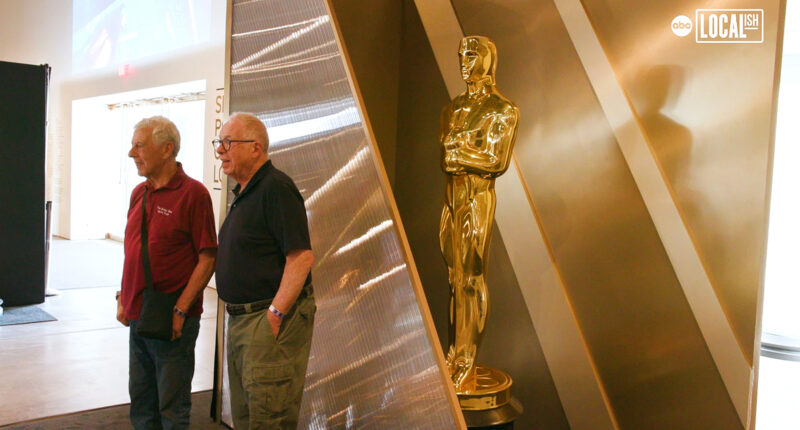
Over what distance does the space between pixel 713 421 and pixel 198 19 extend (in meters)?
6.69

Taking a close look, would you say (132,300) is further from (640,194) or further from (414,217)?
(640,194)

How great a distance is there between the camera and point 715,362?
2.81 meters

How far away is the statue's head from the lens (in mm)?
2855

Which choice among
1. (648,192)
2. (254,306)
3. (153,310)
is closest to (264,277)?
(254,306)

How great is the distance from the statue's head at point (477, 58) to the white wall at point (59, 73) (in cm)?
636

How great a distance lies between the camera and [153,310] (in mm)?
2707

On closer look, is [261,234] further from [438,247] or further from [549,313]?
[438,247]

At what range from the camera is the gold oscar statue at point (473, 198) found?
2777 millimetres

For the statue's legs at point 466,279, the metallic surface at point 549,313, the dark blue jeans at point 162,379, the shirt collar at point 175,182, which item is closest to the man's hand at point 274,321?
the dark blue jeans at point 162,379

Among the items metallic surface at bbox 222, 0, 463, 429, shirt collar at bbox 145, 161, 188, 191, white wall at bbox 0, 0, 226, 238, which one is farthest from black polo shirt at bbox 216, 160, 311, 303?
white wall at bbox 0, 0, 226, 238

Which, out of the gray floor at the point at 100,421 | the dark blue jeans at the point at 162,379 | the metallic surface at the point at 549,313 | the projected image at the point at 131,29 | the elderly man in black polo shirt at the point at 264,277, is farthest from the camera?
the projected image at the point at 131,29

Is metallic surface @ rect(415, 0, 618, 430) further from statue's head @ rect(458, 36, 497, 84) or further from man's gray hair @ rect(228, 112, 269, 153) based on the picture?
man's gray hair @ rect(228, 112, 269, 153)

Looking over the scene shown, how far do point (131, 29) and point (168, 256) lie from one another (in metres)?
8.03

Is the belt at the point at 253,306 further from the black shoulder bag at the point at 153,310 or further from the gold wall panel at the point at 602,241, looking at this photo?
the gold wall panel at the point at 602,241
